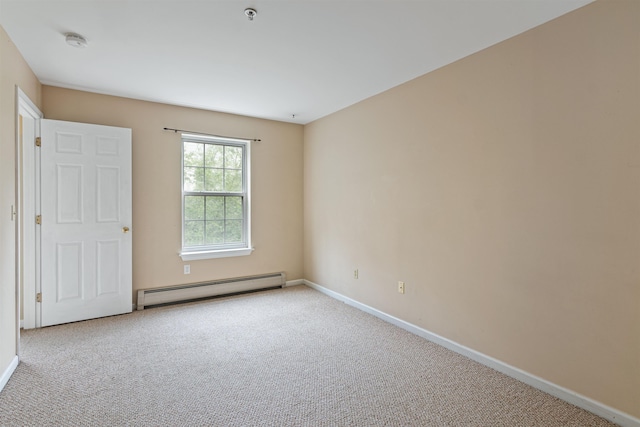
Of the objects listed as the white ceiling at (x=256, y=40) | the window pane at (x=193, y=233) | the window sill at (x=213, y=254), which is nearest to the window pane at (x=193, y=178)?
the window pane at (x=193, y=233)

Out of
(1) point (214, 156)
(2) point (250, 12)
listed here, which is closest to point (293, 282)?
(1) point (214, 156)

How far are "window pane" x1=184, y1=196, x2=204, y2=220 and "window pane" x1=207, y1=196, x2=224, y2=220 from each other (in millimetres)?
93

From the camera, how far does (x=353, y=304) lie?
3.98 metres

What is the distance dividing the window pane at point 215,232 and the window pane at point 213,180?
0.46 m

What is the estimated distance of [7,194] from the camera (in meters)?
2.34

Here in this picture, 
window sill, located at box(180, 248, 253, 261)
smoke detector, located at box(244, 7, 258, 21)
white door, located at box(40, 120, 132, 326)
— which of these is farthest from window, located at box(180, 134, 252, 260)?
smoke detector, located at box(244, 7, 258, 21)

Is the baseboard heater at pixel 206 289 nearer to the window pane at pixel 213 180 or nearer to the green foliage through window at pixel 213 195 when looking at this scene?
the green foliage through window at pixel 213 195

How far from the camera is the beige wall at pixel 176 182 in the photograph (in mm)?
3695

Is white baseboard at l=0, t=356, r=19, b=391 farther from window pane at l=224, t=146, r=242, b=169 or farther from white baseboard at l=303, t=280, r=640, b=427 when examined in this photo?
white baseboard at l=303, t=280, r=640, b=427

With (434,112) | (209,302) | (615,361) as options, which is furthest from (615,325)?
(209,302)

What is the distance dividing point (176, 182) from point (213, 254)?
3.33 feet

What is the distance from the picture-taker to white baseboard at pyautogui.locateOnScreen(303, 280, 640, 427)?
188 cm

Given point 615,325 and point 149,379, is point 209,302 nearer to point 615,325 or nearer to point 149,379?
point 149,379

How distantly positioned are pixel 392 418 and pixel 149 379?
1.67 m
